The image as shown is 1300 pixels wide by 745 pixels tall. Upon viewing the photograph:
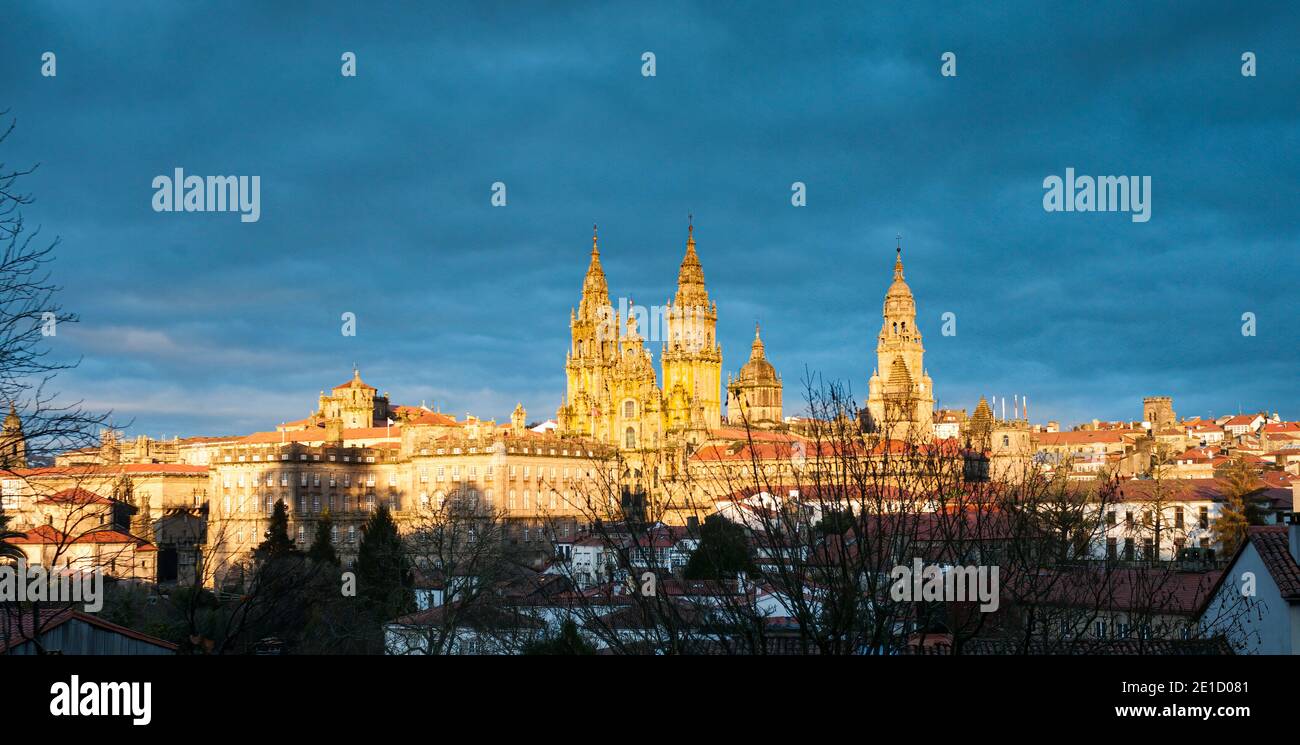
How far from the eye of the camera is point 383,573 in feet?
201

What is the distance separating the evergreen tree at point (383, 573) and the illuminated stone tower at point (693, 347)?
62.1 meters

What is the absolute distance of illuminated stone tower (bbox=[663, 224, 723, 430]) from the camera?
137125 millimetres

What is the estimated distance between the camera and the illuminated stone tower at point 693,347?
5399 inches

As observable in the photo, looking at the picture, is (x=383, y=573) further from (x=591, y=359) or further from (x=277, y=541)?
(x=591, y=359)

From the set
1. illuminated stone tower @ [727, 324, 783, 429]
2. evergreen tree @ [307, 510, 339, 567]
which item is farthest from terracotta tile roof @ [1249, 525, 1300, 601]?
illuminated stone tower @ [727, 324, 783, 429]

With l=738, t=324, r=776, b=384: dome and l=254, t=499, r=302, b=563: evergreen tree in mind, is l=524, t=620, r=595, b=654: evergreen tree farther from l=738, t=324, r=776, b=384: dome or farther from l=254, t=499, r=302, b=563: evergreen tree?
l=738, t=324, r=776, b=384: dome

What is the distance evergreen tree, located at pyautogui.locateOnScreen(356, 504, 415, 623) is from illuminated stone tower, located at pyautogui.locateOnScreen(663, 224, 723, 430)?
62.1 meters

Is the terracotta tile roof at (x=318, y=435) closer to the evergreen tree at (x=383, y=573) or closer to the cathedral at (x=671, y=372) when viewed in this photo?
the cathedral at (x=671, y=372)

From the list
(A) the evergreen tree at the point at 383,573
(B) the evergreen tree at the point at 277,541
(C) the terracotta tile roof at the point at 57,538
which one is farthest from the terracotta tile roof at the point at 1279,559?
(B) the evergreen tree at the point at 277,541

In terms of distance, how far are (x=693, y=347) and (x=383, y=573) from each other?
8056 cm
